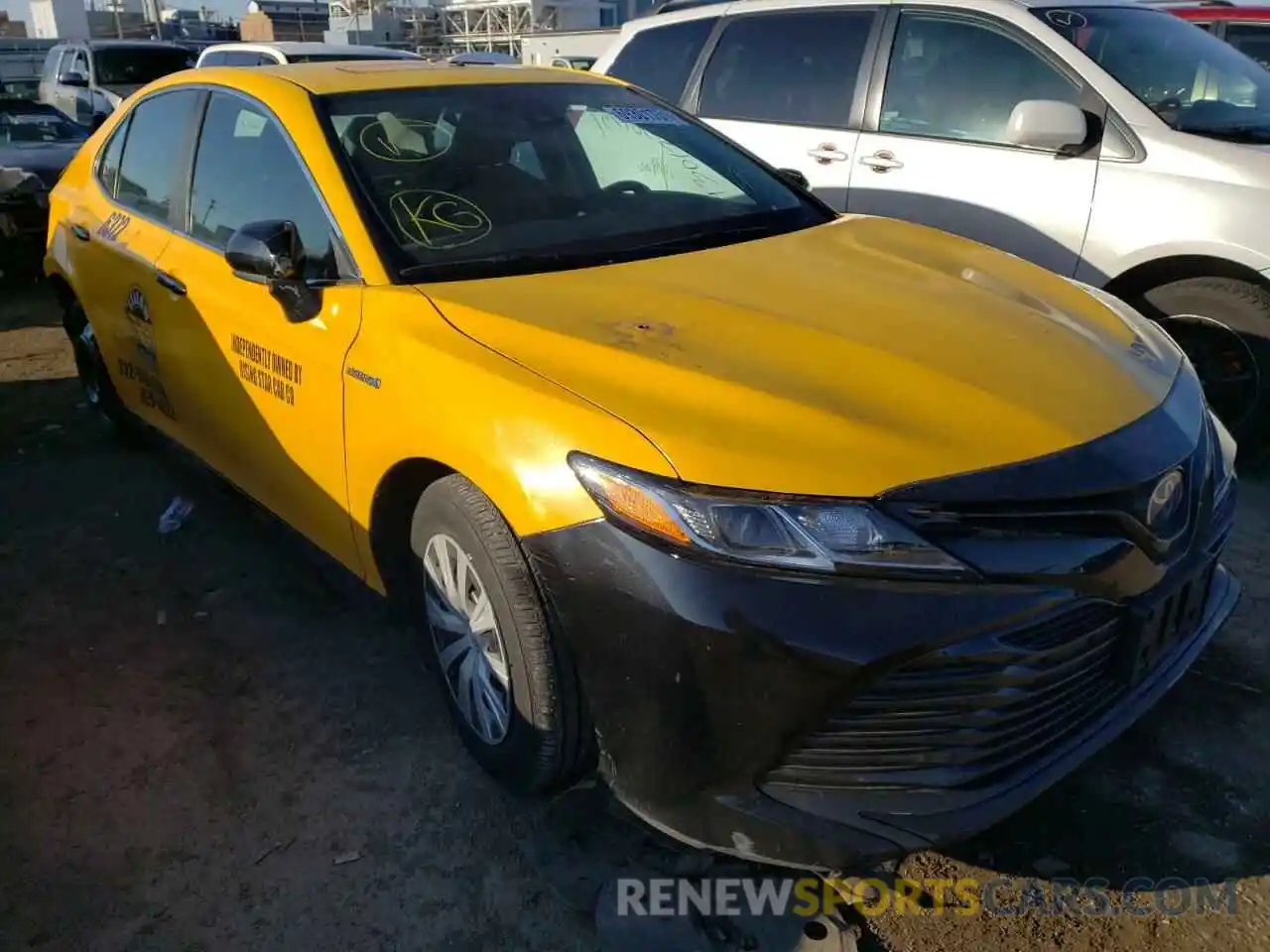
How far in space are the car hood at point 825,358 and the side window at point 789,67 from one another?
8.29 feet

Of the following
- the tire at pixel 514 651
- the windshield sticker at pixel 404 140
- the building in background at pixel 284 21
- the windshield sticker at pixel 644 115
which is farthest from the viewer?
the building in background at pixel 284 21

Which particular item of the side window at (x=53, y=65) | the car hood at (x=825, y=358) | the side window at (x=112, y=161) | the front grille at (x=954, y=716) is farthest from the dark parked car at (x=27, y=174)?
the front grille at (x=954, y=716)

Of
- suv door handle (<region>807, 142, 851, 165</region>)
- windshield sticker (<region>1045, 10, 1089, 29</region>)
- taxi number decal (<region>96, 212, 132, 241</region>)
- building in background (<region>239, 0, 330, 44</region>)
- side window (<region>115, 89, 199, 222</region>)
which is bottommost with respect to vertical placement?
building in background (<region>239, 0, 330, 44</region>)

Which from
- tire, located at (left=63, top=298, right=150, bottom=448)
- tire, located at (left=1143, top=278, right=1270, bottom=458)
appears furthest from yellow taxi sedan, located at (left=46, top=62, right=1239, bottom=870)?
tire, located at (left=63, top=298, right=150, bottom=448)

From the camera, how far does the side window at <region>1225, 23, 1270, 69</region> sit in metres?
8.61

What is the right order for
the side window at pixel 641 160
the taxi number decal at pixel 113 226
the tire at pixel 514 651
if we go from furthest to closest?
the taxi number decal at pixel 113 226 → the side window at pixel 641 160 → the tire at pixel 514 651

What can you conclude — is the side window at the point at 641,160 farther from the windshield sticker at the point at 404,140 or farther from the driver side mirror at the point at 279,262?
the driver side mirror at the point at 279,262

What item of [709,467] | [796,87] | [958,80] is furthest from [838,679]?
[796,87]

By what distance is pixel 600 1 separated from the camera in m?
46.4

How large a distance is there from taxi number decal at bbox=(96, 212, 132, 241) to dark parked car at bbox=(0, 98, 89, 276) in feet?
12.9

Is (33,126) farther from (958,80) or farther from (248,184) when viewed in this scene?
(958,80)

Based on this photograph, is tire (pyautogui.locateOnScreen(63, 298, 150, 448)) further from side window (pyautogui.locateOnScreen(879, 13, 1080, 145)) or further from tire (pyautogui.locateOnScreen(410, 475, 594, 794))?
side window (pyautogui.locateOnScreen(879, 13, 1080, 145))

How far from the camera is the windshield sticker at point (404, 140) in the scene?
2982mm

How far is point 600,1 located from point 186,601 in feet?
157
